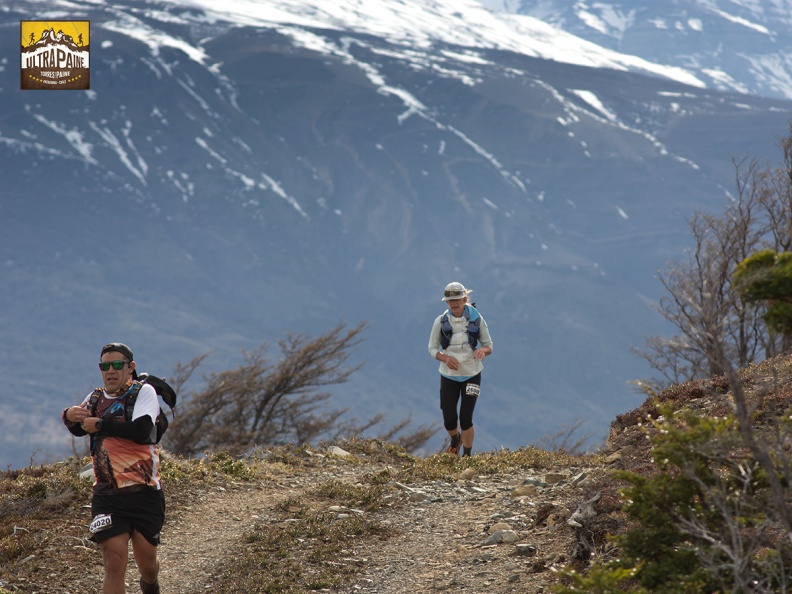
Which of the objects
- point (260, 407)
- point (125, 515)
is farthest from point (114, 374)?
point (260, 407)

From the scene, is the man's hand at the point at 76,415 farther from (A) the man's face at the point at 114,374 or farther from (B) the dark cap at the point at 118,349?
(B) the dark cap at the point at 118,349

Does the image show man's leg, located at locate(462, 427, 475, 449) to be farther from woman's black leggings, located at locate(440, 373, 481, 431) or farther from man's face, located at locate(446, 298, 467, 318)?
man's face, located at locate(446, 298, 467, 318)

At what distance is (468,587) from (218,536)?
2951 mm

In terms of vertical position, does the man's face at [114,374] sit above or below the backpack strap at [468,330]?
below

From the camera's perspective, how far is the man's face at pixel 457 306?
11.4 meters

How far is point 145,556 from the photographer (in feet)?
20.8

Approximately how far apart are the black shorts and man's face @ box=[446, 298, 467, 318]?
18.7ft

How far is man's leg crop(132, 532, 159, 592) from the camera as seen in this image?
6.27m

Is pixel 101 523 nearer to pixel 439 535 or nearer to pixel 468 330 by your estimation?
pixel 439 535

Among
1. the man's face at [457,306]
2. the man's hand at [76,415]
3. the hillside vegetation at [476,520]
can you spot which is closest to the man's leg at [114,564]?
the man's hand at [76,415]

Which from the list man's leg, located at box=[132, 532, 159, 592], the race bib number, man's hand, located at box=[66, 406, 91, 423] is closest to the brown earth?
man's leg, located at box=[132, 532, 159, 592]

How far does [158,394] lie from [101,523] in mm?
889

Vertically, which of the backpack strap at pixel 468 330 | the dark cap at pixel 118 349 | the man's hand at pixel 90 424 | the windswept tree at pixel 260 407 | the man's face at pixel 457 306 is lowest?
the windswept tree at pixel 260 407

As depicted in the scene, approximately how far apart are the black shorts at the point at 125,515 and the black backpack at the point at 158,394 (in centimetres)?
39
